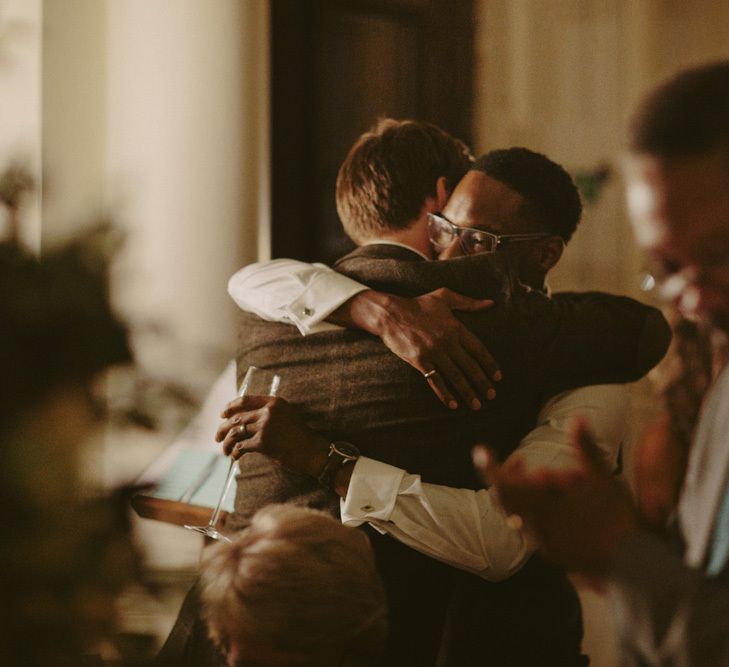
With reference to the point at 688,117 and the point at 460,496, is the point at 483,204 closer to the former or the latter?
the point at 460,496

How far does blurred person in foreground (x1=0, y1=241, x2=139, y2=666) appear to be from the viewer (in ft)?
2.08

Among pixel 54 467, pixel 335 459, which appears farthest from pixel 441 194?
pixel 54 467

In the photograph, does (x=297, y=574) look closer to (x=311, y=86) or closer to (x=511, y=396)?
(x=511, y=396)

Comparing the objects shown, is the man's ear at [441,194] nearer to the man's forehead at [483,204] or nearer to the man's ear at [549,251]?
the man's forehead at [483,204]

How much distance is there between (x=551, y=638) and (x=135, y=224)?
4.51 ft

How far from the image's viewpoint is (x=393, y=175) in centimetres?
196

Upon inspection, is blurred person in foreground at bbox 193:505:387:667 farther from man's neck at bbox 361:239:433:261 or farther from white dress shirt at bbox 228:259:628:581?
man's neck at bbox 361:239:433:261

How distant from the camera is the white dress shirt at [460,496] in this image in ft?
5.36

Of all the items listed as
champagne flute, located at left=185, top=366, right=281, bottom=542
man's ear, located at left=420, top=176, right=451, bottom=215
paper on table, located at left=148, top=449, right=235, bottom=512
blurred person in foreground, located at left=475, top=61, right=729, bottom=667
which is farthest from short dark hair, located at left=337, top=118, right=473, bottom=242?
blurred person in foreground, located at left=475, top=61, right=729, bottom=667

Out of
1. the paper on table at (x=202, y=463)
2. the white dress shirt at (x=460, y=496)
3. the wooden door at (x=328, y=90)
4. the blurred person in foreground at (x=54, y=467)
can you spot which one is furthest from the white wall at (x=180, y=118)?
the blurred person in foreground at (x=54, y=467)

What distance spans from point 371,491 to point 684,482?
2.01 ft

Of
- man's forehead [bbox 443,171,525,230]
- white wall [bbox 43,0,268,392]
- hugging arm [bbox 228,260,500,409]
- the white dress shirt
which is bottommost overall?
the white dress shirt

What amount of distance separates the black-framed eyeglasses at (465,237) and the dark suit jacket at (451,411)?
0.13 m

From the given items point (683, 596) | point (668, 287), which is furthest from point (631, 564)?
point (668, 287)
